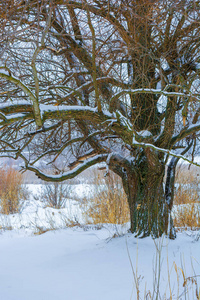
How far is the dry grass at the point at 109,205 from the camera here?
5.88m

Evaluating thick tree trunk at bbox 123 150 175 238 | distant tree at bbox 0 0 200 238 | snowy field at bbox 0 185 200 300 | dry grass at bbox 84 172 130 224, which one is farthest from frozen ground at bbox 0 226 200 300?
dry grass at bbox 84 172 130 224

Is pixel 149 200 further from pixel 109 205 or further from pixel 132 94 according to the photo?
pixel 109 205

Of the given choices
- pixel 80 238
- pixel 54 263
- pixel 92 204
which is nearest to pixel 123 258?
pixel 54 263

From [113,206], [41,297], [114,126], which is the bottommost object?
[41,297]

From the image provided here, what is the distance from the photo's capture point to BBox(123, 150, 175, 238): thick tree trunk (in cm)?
358

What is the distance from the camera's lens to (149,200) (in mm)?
3574

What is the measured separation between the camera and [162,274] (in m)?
2.72

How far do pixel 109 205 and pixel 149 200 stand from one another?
2699mm

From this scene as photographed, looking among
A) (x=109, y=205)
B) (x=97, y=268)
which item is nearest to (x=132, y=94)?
(x=97, y=268)

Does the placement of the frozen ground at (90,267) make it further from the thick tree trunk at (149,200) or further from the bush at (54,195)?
the bush at (54,195)

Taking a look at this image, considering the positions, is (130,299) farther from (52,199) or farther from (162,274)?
(52,199)

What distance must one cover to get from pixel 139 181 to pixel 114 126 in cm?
110

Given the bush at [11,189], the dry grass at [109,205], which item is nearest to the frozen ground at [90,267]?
the dry grass at [109,205]

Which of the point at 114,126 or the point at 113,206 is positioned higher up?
the point at 114,126
